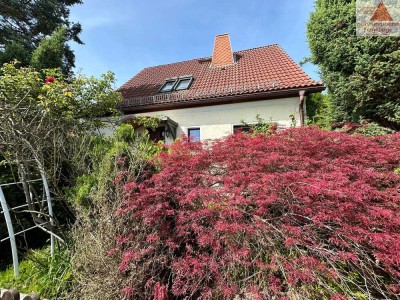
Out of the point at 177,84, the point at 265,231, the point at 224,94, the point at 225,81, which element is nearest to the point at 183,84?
the point at 177,84

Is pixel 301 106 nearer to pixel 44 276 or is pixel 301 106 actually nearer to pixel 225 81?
pixel 225 81

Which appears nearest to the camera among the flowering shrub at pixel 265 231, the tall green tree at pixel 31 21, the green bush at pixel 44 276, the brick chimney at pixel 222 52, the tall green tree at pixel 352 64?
the flowering shrub at pixel 265 231

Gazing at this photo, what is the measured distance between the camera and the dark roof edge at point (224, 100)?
25.8 ft

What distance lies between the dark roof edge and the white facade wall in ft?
0.46

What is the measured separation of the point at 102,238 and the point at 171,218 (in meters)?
0.87

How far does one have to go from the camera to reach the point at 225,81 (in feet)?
32.3

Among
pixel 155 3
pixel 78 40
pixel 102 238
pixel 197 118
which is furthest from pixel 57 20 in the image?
pixel 102 238

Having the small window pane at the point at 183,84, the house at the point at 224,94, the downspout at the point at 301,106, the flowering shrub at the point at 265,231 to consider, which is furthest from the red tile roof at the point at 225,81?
the flowering shrub at the point at 265,231

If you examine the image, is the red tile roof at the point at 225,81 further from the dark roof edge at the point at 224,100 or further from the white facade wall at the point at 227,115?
the white facade wall at the point at 227,115

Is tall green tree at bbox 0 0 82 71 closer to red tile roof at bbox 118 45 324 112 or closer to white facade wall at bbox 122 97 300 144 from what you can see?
red tile roof at bbox 118 45 324 112

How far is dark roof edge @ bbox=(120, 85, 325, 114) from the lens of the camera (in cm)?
786

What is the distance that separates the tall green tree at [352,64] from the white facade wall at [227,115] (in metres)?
1.89

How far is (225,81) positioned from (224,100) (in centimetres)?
160

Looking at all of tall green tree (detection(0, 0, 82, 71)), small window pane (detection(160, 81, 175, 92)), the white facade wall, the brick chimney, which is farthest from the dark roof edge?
tall green tree (detection(0, 0, 82, 71))
